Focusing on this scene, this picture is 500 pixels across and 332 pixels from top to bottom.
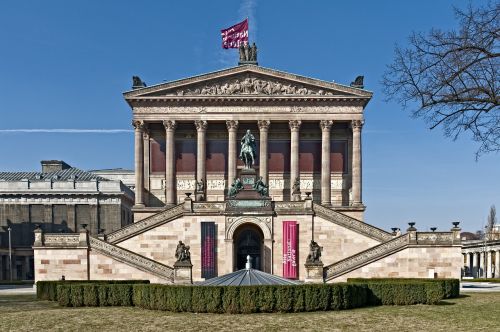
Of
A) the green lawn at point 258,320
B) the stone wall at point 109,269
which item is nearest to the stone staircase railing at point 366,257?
the stone wall at point 109,269

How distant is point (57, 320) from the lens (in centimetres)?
2414

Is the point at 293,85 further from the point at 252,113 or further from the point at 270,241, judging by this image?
the point at 270,241

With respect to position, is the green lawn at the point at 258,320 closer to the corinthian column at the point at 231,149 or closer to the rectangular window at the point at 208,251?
the rectangular window at the point at 208,251

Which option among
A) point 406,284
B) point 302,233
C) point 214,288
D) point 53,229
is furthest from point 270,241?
point 53,229

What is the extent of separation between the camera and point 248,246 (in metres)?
50.9

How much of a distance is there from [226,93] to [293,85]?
7.64 m

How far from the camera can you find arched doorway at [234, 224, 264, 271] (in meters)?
50.1

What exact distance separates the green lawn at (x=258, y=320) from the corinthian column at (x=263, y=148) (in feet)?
127

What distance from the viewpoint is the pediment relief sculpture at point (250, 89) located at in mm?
66875

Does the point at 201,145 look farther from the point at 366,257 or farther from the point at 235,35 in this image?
the point at 366,257

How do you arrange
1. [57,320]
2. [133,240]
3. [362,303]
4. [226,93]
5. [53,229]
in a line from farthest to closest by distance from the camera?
[53,229] < [226,93] < [133,240] < [362,303] < [57,320]

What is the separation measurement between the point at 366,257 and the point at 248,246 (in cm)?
1072

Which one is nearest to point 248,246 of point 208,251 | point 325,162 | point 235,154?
point 208,251

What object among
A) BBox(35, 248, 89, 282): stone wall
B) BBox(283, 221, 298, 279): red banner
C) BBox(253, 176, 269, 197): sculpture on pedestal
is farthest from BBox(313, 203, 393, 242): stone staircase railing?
BBox(35, 248, 89, 282): stone wall
